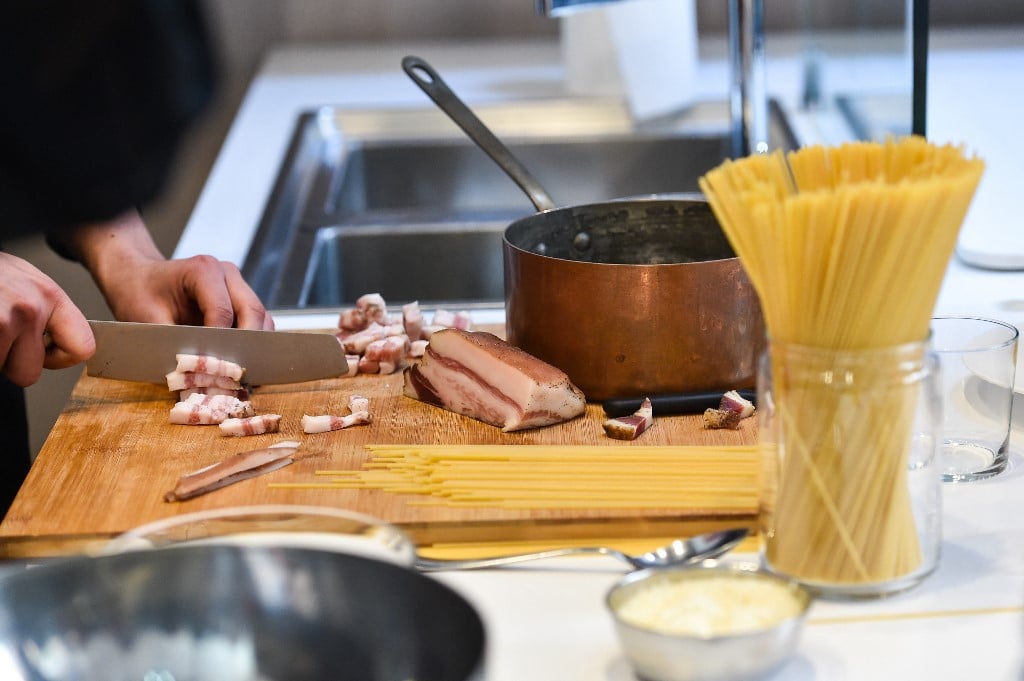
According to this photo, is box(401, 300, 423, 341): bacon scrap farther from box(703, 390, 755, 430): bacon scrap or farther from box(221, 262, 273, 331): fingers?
box(703, 390, 755, 430): bacon scrap

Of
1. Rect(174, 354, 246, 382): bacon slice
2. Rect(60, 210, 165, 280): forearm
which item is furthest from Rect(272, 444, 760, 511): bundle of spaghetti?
Rect(60, 210, 165, 280): forearm

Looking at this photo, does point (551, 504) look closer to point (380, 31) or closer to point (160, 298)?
point (160, 298)

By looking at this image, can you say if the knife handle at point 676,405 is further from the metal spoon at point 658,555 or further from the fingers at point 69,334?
the fingers at point 69,334

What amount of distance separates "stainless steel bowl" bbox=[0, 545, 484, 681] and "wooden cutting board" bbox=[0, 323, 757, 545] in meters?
0.23

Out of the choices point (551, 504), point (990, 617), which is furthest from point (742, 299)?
point (990, 617)

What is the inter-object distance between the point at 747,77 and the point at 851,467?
3.70 ft

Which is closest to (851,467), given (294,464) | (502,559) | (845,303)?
(845,303)

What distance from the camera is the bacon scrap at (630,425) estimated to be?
3.42 feet

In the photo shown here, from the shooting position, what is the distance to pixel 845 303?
711 mm

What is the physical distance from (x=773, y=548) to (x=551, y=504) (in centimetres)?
20

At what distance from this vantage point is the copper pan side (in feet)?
3.51

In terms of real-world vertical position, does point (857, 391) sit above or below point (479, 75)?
above

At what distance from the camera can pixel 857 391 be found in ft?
2.39

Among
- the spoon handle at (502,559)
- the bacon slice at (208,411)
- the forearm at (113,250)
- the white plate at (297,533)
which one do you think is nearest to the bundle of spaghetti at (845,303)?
the spoon handle at (502,559)
